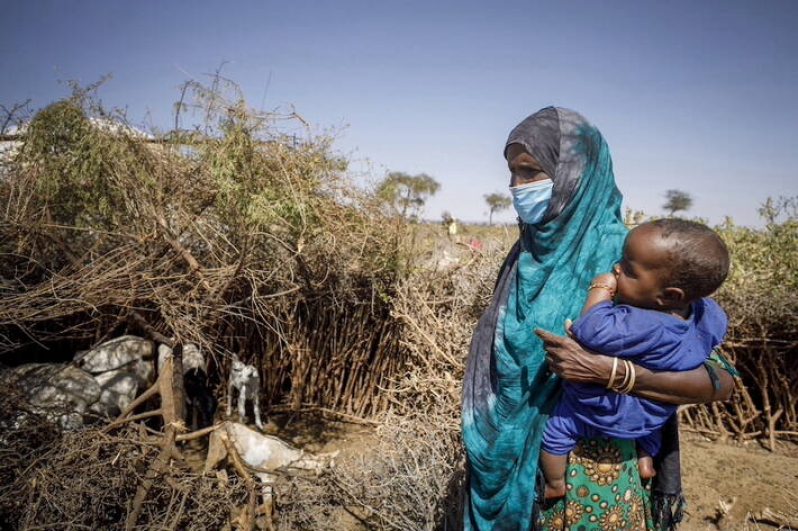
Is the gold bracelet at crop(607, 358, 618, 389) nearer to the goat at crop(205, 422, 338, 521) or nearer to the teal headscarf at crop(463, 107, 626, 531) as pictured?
the teal headscarf at crop(463, 107, 626, 531)

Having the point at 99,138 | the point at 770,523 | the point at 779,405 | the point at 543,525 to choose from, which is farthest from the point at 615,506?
the point at 779,405

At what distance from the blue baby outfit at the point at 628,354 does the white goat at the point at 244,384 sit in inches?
172

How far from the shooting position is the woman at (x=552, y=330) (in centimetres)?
151

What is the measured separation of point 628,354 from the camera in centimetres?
130

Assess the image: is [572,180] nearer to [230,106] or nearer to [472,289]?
[472,289]

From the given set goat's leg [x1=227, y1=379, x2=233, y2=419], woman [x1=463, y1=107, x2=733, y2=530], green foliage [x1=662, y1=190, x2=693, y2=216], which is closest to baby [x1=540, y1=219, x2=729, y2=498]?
woman [x1=463, y1=107, x2=733, y2=530]

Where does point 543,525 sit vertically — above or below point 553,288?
below

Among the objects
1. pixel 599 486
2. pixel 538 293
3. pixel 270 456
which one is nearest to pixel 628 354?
pixel 538 293

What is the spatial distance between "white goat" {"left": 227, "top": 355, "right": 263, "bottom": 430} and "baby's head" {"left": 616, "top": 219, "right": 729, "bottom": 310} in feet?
15.5

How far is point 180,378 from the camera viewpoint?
11.4 ft

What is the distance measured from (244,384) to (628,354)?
4772 mm

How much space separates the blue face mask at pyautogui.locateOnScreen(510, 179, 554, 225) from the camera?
5.04ft

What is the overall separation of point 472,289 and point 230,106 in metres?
2.72

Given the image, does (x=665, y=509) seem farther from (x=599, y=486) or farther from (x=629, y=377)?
(x=629, y=377)
